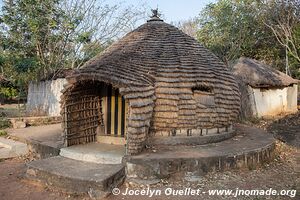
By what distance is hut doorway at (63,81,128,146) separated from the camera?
27.1 ft

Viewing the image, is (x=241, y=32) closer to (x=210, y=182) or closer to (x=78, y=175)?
(x=210, y=182)

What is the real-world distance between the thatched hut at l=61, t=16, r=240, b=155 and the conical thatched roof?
8.99 meters

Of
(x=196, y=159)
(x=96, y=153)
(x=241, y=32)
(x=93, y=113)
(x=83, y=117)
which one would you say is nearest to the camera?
Answer: (x=196, y=159)

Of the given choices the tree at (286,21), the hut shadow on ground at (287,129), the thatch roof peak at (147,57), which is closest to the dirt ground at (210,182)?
the thatch roof peak at (147,57)

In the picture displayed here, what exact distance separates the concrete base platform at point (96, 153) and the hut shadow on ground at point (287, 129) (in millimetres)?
7084

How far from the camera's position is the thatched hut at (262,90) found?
17922mm

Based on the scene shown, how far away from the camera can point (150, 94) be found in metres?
7.68

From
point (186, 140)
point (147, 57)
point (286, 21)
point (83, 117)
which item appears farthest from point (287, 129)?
point (286, 21)

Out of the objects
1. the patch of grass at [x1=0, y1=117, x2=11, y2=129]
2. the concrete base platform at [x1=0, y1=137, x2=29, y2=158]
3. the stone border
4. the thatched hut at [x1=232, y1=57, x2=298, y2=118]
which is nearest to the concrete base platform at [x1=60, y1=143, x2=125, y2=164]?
the stone border

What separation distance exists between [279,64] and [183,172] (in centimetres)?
2380

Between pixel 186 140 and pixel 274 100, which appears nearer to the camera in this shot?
pixel 186 140

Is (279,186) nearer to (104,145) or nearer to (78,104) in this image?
(104,145)

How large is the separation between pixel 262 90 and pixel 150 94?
43.8 feet

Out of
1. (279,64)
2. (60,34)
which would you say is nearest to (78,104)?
(60,34)
